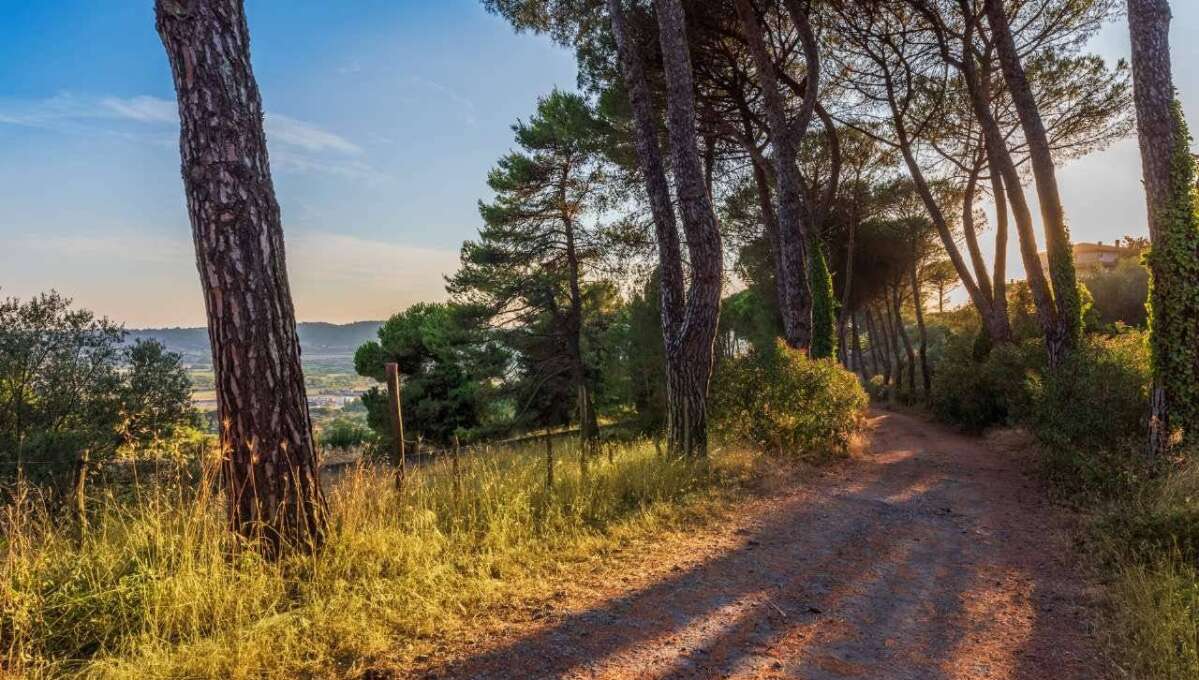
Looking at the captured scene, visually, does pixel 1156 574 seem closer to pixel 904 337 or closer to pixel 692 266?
pixel 692 266

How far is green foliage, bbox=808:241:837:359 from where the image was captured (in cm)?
1262

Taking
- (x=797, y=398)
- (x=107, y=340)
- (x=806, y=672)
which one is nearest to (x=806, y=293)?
(x=797, y=398)

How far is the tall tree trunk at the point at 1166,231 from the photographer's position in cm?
587

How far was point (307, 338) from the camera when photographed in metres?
8.02

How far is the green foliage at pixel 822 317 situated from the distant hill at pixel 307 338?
1024 cm

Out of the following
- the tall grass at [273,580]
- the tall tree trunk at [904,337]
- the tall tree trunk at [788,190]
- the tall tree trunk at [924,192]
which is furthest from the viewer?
the tall tree trunk at [904,337]

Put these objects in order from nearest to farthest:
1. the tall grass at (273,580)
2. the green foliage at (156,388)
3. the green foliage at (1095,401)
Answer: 1. the tall grass at (273,580)
2. the green foliage at (1095,401)
3. the green foliage at (156,388)

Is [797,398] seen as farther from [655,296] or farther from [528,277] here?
[528,277]

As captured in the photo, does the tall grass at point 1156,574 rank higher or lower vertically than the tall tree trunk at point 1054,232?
lower

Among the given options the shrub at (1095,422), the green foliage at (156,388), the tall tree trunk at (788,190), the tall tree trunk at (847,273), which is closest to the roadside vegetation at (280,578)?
the shrub at (1095,422)

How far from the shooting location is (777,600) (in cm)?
358

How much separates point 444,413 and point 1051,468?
21704mm

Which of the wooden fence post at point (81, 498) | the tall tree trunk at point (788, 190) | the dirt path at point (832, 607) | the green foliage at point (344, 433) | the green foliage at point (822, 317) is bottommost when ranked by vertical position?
the green foliage at point (344, 433)

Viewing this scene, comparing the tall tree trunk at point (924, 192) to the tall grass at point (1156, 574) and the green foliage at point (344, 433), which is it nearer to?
the tall grass at point (1156, 574)
